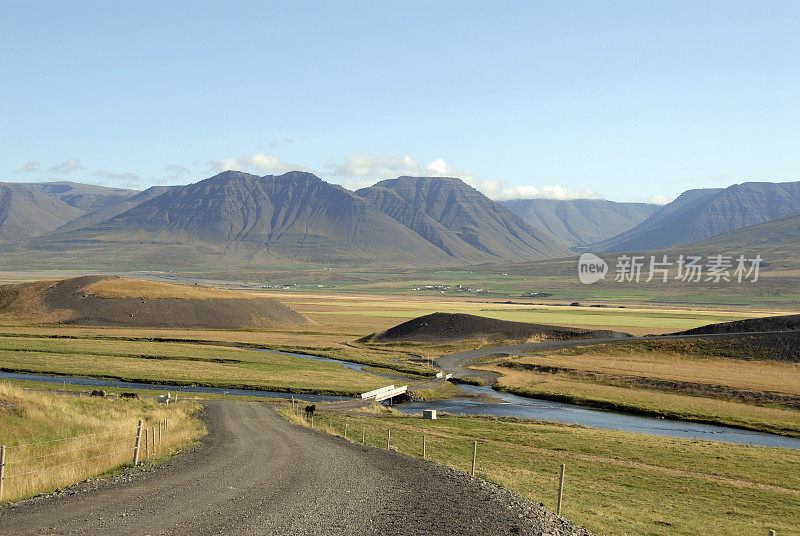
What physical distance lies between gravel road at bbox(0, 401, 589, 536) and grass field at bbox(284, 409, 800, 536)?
11.6ft

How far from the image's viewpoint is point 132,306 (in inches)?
5241

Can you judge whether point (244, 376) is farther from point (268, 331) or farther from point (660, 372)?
point (268, 331)

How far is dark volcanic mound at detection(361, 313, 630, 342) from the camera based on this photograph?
375ft

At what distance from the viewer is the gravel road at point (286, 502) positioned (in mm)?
17062

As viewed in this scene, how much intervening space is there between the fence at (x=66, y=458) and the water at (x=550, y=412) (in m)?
31.3

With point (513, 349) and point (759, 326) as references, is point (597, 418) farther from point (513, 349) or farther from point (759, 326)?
point (759, 326)

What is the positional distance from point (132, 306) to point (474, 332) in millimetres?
72192

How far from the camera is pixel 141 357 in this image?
8338cm

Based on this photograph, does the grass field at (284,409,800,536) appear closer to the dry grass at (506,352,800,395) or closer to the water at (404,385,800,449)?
the water at (404,385,800,449)

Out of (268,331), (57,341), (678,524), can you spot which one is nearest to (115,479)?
(678,524)

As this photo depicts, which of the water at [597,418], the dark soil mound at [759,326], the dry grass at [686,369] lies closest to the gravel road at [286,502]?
the water at [597,418]

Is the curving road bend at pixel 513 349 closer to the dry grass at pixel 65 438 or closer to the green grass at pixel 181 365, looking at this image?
the green grass at pixel 181 365

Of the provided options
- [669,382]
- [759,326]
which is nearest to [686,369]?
[669,382]

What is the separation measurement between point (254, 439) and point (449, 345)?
8100 cm
